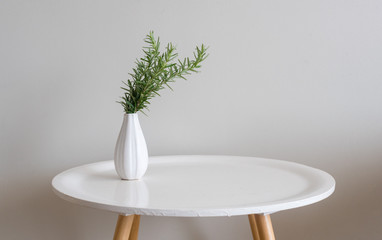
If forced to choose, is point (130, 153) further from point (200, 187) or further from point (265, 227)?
point (265, 227)

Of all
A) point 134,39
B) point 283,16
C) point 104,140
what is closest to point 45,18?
point 134,39

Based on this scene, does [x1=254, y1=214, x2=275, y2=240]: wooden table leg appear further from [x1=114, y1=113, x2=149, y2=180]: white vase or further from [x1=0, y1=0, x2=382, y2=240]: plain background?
[x1=0, y1=0, x2=382, y2=240]: plain background

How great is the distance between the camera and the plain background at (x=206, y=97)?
1460 mm

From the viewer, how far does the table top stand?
2.82ft

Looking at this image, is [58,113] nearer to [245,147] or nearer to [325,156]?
[245,147]

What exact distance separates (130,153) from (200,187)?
0.63 ft

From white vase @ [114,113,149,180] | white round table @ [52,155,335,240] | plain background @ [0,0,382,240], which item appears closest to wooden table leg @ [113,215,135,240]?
white round table @ [52,155,335,240]

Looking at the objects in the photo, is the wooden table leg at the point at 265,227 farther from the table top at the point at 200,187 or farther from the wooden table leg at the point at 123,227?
the wooden table leg at the point at 123,227

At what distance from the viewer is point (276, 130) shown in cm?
149

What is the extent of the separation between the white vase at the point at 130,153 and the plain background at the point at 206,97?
0.36 metres

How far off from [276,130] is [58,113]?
2.35 feet

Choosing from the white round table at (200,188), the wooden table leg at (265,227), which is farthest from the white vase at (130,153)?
the wooden table leg at (265,227)

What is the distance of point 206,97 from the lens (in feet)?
4.90

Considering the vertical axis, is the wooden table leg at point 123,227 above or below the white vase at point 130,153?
below
